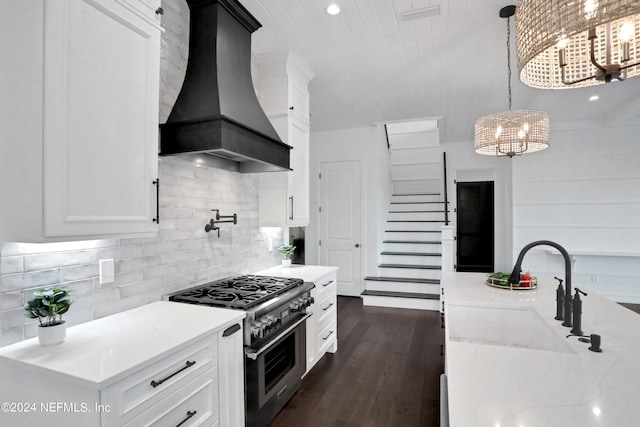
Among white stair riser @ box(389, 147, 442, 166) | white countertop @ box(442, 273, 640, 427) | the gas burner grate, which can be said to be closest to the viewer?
white countertop @ box(442, 273, 640, 427)

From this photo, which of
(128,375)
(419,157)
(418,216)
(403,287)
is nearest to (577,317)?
(128,375)

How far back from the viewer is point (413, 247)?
20.3 ft

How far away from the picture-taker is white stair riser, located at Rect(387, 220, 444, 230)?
668 cm

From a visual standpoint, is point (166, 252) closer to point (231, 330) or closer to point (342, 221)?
point (231, 330)

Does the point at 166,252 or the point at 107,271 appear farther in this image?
the point at 166,252

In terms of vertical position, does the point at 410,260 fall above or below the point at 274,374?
above

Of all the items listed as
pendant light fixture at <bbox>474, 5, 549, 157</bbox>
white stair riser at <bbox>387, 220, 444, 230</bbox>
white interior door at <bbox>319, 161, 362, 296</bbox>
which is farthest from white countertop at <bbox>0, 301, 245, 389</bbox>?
white stair riser at <bbox>387, 220, 444, 230</bbox>

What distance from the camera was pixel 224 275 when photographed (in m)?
2.76

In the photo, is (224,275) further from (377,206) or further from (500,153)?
(377,206)

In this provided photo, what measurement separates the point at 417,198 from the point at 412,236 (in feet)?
5.82

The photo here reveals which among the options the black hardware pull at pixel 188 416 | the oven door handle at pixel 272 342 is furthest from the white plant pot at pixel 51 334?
the oven door handle at pixel 272 342

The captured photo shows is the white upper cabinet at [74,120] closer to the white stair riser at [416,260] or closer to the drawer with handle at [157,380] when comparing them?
the drawer with handle at [157,380]

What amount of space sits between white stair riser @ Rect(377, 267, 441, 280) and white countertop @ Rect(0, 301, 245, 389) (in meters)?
4.09

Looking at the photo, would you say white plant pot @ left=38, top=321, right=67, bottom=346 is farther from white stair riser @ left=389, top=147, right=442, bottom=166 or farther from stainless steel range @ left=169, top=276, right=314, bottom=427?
white stair riser @ left=389, top=147, right=442, bottom=166
